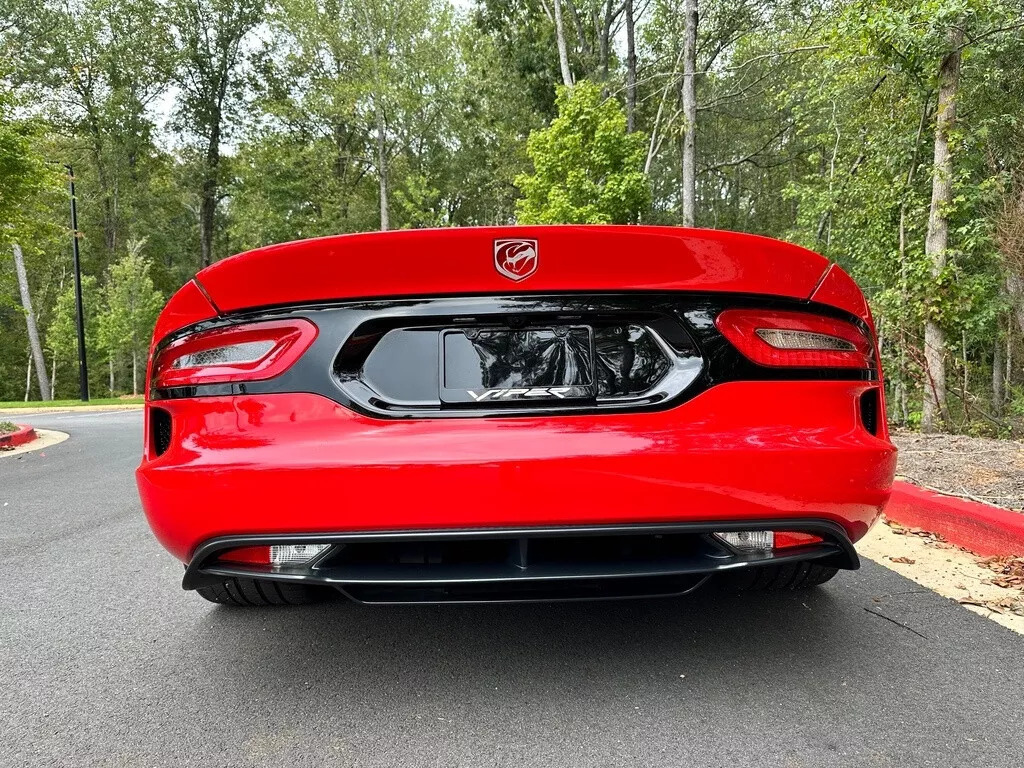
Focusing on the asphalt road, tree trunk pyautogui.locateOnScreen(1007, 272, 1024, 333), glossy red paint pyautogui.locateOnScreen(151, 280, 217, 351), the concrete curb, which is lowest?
the concrete curb

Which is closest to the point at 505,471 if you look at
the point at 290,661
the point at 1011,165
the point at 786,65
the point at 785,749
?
the point at 785,749

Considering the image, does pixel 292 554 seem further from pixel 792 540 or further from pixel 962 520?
pixel 962 520

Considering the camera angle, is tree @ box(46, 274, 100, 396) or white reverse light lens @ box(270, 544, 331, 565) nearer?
white reverse light lens @ box(270, 544, 331, 565)

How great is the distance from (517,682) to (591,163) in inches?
554

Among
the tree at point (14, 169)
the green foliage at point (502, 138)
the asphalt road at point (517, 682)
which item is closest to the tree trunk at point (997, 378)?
the green foliage at point (502, 138)

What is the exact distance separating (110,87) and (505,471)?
36123 millimetres

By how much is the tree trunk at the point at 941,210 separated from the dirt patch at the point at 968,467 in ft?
11.8

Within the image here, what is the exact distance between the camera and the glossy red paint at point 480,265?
4.79ft

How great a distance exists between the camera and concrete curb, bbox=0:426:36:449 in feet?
27.4

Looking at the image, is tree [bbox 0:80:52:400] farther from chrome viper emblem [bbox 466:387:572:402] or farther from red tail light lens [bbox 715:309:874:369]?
red tail light lens [bbox 715:309:874:369]

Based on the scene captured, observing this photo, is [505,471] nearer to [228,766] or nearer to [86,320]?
[228,766]

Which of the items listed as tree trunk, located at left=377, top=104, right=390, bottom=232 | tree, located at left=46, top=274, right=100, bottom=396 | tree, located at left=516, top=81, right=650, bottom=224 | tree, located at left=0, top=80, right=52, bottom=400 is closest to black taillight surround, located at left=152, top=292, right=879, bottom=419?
tree, located at left=0, top=80, right=52, bottom=400

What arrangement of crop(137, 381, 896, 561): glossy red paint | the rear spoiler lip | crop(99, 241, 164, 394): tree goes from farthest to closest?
1. crop(99, 241, 164, 394): tree
2. the rear spoiler lip
3. crop(137, 381, 896, 561): glossy red paint

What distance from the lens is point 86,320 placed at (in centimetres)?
2738
